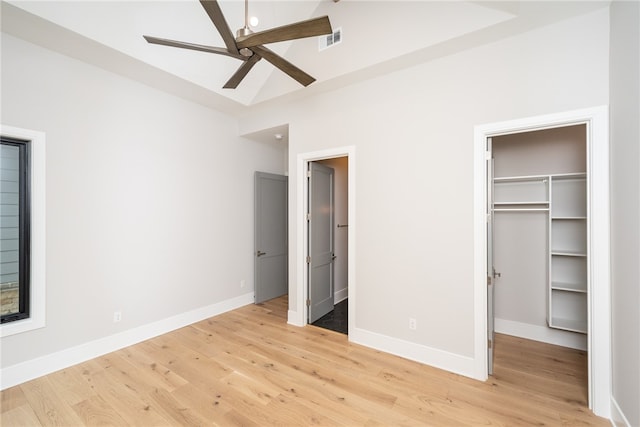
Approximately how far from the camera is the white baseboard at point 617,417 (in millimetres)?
1738

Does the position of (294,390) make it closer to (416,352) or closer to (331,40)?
(416,352)

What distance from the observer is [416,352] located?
2.75m

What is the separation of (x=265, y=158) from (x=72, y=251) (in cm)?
300

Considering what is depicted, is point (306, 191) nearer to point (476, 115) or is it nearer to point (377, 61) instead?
point (377, 61)

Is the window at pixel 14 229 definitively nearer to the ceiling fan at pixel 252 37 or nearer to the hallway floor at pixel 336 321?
the ceiling fan at pixel 252 37

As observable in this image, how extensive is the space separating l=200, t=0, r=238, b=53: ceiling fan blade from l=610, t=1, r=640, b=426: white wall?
249cm

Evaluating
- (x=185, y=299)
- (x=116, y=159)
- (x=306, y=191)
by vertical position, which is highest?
(x=116, y=159)

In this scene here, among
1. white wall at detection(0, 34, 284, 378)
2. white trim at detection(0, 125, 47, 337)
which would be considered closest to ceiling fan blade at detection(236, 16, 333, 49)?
white wall at detection(0, 34, 284, 378)

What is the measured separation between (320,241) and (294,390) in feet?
6.49

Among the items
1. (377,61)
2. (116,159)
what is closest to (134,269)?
(116,159)

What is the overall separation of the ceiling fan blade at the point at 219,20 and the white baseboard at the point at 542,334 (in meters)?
4.13

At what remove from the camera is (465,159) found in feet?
8.27

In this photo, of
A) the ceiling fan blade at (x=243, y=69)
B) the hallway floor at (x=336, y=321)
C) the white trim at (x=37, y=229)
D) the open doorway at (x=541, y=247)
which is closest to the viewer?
the ceiling fan blade at (x=243, y=69)

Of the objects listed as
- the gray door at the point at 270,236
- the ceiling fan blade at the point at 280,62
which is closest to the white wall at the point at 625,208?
the ceiling fan blade at the point at 280,62
